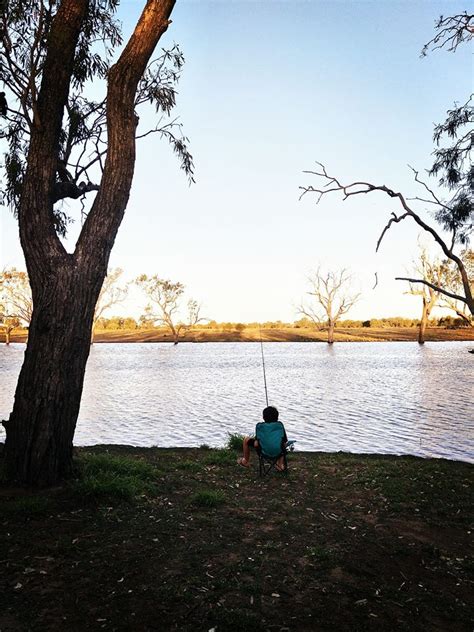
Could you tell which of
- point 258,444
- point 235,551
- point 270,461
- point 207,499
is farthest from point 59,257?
point 270,461

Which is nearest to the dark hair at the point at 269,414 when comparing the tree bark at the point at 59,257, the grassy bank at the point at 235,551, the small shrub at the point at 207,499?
the grassy bank at the point at 235,551

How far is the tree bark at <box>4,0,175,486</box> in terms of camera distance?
16.3 feet

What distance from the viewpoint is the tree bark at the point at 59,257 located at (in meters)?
4.96

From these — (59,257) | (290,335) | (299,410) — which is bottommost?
(299,410)

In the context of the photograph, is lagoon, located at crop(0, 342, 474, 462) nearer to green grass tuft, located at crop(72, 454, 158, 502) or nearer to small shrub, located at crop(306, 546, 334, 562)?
green grass tuft, located at crop(72, 454, 158, 502)

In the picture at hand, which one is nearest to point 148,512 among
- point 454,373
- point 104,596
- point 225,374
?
point 104,596

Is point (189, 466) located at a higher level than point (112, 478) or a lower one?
lower

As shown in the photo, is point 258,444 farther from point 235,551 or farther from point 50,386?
point 50,386

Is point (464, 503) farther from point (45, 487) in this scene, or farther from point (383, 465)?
point (45, 487)

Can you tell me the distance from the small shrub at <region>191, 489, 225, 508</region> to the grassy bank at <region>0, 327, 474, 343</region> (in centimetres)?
6289

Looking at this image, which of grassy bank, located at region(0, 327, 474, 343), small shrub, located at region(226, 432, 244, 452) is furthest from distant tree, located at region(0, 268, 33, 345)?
small shrub, located at region(226, 432, 244, 452)

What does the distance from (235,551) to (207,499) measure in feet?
3.67

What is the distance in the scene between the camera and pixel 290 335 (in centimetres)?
7356

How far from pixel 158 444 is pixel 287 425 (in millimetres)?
3174
